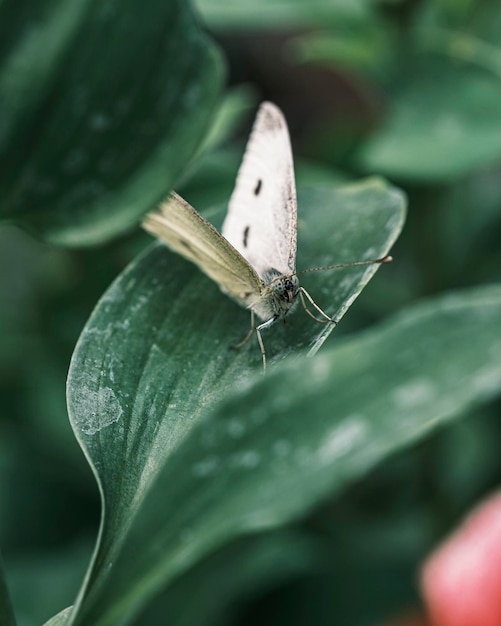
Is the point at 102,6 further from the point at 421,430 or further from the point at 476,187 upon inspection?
the point at 476,187

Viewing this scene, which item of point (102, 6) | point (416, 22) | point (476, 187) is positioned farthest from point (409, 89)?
point (102, 6)

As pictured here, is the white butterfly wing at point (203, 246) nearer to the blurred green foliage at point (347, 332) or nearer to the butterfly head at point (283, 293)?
the butterfly head at point (283, 293)

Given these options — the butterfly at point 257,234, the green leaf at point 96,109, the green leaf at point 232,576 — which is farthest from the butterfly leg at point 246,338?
the green leaf at point 232,576

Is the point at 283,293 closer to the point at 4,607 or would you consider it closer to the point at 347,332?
the point at 4,607

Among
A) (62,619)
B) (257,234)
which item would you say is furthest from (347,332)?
(62,619)

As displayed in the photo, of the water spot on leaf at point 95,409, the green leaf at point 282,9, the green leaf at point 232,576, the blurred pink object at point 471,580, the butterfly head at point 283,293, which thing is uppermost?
the green leaf at point 282,9
